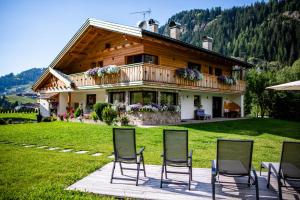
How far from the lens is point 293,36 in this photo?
97.1 m

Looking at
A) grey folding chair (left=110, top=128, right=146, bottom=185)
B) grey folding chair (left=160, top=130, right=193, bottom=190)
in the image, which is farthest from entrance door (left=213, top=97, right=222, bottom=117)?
grey folding chair (left=110, top=128, right=146, bottom=185)

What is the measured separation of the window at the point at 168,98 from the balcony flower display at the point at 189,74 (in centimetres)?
189

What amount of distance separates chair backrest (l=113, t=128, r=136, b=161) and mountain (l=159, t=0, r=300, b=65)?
75.1m

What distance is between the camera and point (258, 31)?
10712 cm

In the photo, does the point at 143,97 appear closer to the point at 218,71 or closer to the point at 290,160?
the point at 218,71

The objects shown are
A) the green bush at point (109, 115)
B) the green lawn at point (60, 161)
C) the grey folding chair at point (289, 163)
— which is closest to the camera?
the grey folding chair at point (289, 163)

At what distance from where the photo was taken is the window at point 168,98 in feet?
57.8

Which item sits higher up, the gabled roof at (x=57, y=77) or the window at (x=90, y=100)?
the gabled roof at (x=57, y=77)

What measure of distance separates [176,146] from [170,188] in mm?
748

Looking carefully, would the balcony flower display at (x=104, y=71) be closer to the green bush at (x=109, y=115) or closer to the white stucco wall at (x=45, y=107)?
the green bush at (x=109, y=115)

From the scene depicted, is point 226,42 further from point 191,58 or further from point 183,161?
point 183,161

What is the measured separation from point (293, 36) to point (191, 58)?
96.4 meters

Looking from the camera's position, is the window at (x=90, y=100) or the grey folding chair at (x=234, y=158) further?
the window at (x=90, y=100)

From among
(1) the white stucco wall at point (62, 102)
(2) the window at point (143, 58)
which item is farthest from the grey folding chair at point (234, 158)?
(1) the white stucco wall at point (62, 102)
